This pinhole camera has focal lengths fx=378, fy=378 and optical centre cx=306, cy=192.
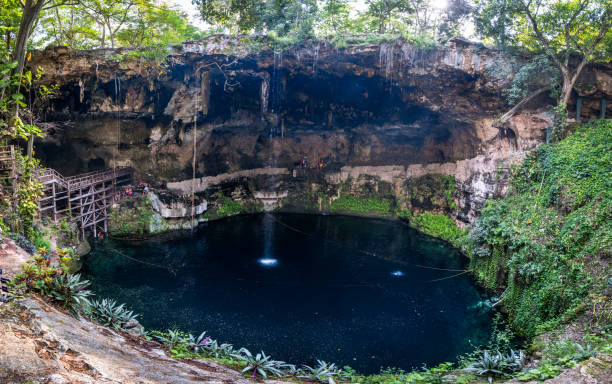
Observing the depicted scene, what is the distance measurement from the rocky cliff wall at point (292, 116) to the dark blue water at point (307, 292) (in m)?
5.15

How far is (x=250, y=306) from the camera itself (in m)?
13.9

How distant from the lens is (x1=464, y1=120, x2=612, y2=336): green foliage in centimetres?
1095

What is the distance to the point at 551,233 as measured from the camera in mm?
13125

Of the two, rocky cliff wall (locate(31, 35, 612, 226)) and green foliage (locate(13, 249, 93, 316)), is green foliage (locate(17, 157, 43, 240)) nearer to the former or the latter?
rocky cliff wall (locate(31, 35, 612, 226))

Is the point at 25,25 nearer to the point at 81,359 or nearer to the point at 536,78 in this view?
the point at 81,359

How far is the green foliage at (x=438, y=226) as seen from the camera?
71.2 feet

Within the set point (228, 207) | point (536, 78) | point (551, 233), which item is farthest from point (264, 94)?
point (551, 233)

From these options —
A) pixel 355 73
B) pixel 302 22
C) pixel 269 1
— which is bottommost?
pixel 355 73

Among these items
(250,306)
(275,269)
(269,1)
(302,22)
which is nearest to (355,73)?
(302,22)

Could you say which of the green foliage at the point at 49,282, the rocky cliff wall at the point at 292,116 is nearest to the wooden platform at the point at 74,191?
the rocky cliff wall at the point at 292,116

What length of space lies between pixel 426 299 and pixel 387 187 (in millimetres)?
12761

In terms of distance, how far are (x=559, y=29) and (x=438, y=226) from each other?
11.6 metres

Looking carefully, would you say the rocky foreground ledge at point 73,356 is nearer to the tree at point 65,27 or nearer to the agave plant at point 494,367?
the agave plant at point 494,367

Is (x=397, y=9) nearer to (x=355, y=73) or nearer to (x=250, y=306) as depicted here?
(x=355, y=73)
